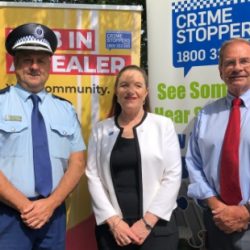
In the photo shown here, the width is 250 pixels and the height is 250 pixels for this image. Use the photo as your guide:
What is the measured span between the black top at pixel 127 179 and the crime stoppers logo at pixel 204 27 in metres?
0.96

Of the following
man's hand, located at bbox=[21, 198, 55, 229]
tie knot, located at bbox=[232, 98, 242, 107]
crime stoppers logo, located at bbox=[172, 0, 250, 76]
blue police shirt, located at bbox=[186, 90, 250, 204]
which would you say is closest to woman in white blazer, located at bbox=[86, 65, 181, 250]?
blue police shirt, located at bbox=[186, 90, 250, 204]

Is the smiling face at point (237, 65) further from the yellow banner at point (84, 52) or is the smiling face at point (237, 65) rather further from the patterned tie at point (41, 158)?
the patterned tie at point (41, 158)

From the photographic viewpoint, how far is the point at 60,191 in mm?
3031

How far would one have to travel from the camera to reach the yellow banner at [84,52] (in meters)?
3.75

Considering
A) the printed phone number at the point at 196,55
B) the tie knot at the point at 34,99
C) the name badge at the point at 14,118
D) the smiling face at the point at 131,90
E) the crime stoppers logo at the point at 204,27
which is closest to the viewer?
the name badge at the point at 14,118

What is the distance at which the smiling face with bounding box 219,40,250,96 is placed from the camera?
2.94 m

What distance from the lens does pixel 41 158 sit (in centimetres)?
298

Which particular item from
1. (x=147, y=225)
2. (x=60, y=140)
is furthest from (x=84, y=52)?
(x=147, y=225)

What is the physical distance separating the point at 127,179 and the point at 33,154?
1.91 feet

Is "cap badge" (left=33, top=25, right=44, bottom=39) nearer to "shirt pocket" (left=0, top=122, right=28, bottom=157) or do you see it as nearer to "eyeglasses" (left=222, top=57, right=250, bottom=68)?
"shirt pocket" (left=0, top=122, right=28, bottom=157)

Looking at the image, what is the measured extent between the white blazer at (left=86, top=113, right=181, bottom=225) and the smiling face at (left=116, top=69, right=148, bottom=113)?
12 cm

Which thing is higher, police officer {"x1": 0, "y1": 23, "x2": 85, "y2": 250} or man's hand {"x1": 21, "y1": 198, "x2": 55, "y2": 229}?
police officer {"x1": 0, "y1": 23, "x2": 85, "y2": 250}

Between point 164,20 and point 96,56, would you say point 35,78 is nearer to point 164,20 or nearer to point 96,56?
point 96,56

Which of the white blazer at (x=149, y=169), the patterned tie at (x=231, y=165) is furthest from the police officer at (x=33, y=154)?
the patterned tie at (x=231, y=165)
